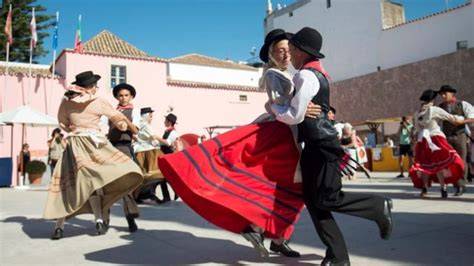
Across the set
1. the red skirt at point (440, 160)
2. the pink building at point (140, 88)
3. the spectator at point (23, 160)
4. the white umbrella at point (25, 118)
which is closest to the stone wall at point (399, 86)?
the pink building at point (140, 88)

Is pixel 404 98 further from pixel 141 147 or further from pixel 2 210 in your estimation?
pixel 2 210

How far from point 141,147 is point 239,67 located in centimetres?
2363

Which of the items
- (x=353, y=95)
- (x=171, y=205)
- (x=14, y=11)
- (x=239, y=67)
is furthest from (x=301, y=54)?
(x=14, y=11)

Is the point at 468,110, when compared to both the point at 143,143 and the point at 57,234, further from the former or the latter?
the point at 57,234

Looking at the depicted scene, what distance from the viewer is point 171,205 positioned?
720 cm

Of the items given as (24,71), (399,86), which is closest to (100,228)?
(24,71)

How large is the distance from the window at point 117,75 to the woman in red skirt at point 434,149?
61.1 feet

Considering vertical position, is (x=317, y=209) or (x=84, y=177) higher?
(x=84, y=177)

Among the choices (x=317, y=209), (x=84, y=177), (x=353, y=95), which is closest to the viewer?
(x=317, y=209)

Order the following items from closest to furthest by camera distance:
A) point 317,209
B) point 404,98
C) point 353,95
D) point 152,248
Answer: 1. point 317,209
2. point 152,248
3. point 404,98
4. point 353,95

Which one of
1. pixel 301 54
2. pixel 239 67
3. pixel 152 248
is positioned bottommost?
pixel 152 248

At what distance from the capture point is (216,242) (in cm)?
391

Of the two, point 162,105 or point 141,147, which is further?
point 162,105

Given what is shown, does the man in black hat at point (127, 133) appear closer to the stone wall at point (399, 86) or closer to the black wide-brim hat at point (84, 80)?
the black wide-brim hat at point (84, 80)
